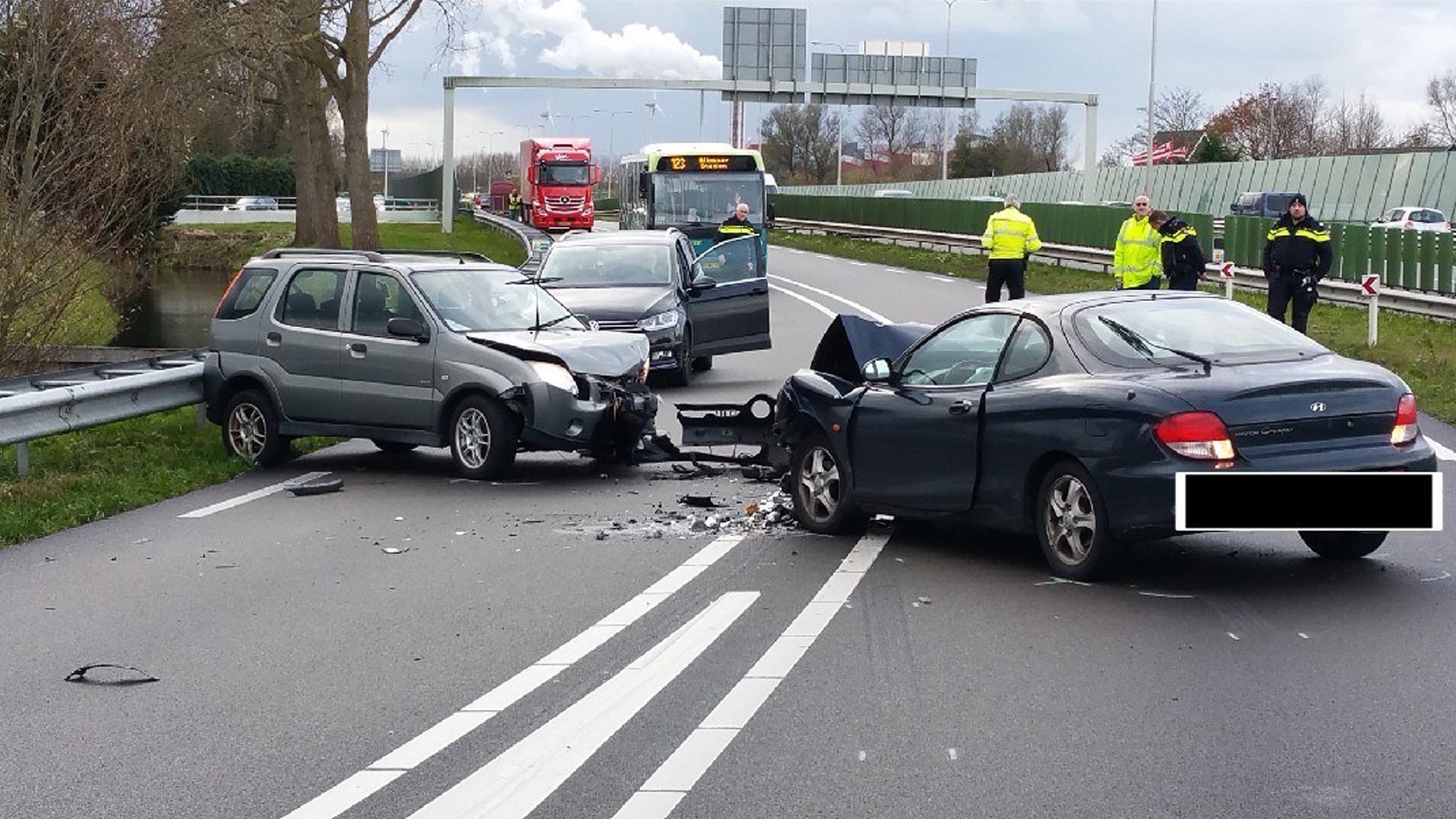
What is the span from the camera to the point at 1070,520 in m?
8.89

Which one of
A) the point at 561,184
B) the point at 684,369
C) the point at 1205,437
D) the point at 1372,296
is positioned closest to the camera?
the point at 1205,437

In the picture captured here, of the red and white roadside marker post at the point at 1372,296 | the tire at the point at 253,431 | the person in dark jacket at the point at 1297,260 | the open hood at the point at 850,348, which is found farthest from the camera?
the red and white roadside marker post at the point at 1372,296

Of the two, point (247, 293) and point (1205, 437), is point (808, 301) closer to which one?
point (247, 293)

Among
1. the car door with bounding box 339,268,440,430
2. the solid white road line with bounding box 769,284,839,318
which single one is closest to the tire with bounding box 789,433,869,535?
the car door with bounding box 339,268,440,430

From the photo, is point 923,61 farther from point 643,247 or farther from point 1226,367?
point 1226,367

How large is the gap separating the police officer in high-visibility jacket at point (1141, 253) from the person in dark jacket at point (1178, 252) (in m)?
0.13

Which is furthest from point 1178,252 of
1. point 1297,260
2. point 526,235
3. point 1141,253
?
point 526,235

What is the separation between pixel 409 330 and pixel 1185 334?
656 centimetres

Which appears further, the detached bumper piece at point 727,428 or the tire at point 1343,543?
the detached bumper piece at point 727,428

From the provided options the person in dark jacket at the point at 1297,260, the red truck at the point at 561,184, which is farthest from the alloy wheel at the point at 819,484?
the red truck at the point at 561,184

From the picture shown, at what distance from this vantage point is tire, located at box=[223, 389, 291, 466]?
14547mm

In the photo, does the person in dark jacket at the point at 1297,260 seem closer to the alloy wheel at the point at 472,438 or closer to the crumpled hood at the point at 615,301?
the crumpled hood at the point at 615,301

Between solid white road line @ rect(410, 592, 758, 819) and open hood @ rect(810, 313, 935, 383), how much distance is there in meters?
3.70

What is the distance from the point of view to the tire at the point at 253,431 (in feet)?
47.7
